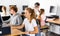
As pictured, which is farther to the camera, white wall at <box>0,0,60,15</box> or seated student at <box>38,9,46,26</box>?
seated student at <box>38,9,46,26</box>

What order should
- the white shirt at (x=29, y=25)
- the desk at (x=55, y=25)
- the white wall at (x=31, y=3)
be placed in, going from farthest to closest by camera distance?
the desk at (x=55, y=25) → the white wall at (x=31, y=3) → the white shirt at (x=29, y=25)

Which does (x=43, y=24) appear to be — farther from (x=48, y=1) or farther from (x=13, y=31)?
(x=13, y=31)

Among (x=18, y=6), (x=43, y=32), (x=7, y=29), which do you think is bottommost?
(x=43, y=32)

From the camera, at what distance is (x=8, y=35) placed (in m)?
2.74

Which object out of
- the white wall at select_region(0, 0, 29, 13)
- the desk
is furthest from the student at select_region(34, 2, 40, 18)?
the desk

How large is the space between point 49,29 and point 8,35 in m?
1.79

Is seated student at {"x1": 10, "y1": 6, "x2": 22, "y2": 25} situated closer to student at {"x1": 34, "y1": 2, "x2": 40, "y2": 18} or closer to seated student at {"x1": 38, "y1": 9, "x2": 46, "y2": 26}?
student at {"x1": 34, "y1": 2, "x2": 40, "y2": 18}

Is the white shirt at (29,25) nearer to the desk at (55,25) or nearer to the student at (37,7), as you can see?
the student at (37,7)

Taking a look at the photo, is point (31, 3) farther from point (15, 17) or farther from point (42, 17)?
point (15, 17)

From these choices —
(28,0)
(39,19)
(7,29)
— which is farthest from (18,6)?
(7,29)

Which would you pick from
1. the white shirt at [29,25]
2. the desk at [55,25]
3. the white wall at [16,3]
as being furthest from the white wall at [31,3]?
the white shirt at [29,25]

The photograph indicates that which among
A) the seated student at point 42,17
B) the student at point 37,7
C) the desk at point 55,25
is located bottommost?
the desk at point 55,25

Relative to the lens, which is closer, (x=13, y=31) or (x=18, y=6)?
(x=13, y=31)

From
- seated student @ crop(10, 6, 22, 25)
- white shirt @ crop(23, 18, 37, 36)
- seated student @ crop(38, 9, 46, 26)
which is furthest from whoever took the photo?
seated student @ crop(38, 9, 46, 26)
